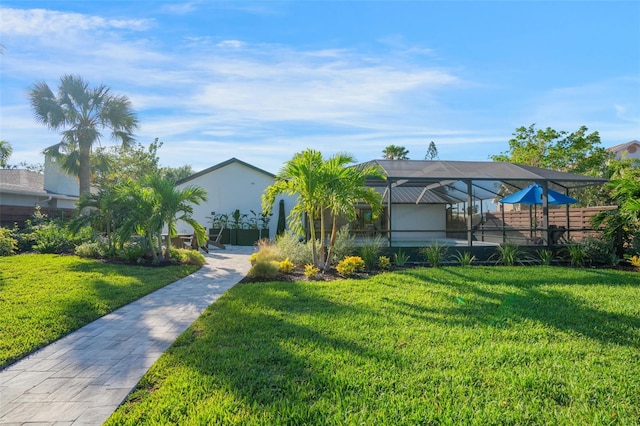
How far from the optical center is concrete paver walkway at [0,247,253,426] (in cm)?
272

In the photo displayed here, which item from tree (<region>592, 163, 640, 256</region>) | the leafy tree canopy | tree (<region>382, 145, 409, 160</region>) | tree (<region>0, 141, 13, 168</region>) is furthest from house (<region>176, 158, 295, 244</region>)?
the leafy tree canopy

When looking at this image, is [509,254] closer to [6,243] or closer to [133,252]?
[133,252]

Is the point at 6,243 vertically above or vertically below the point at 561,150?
below

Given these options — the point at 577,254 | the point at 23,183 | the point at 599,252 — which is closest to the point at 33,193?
the point at 23,183

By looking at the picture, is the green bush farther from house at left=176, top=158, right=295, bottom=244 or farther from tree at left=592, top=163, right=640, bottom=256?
tree at left=592, top=163, right=640, bottom=256

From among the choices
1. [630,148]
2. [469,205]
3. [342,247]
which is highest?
[630,148]

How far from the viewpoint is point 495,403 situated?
9.03 feet

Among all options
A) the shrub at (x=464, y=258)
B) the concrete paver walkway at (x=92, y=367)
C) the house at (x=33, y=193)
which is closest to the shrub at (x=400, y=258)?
the shrub at (x=464, y=258)

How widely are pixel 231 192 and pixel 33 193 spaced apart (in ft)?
33.6

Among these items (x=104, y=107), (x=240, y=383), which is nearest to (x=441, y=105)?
(x=240, y=383)

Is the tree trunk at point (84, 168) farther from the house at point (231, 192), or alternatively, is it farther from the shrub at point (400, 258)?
the shrub at point (400, 258)

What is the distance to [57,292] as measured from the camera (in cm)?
648

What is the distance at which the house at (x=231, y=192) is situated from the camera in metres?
20.0

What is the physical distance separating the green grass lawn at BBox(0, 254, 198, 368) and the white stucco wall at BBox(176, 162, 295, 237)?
932 centimetres
